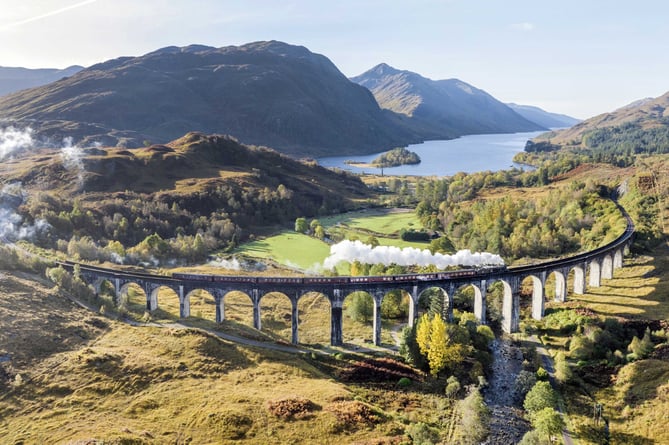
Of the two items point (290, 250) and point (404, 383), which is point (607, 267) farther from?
point (290, 250)

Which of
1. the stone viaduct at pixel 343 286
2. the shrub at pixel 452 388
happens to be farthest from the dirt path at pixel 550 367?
the shrub at pixel 452 388

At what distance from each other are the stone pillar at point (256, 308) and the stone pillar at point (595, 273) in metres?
60.1

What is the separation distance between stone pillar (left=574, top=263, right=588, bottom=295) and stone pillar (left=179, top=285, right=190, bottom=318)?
213 ft

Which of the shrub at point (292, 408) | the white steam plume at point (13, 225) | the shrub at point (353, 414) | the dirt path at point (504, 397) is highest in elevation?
the white steam plume at point (13, 225)

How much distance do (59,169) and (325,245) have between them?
342 ft

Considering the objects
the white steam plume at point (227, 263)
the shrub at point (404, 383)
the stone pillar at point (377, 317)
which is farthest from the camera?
the white steam plume at point (227, 263)

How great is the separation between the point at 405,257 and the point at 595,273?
34506 millimetres

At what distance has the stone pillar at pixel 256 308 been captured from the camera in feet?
217

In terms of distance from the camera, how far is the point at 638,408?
4862 centimetres

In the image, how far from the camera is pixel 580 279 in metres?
82.1

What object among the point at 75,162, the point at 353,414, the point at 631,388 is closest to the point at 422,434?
the point at 353,414

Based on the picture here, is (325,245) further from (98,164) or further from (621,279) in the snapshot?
(98,164)

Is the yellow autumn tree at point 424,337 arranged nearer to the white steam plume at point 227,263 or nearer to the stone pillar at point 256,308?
the stone pillar at point 256,308

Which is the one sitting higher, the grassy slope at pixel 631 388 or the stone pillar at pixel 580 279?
the stone pillar at pixel 580 279
